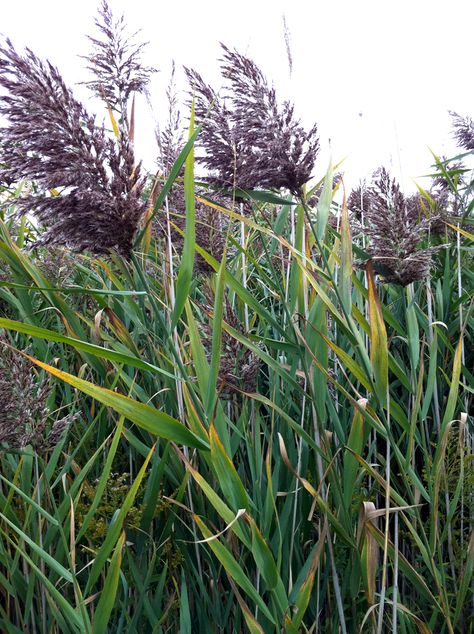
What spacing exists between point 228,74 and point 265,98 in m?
0.11

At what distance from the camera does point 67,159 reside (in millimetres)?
1086

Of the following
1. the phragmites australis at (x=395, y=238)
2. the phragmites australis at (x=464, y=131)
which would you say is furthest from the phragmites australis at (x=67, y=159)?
the phragmites australis at (x=464, y=131)

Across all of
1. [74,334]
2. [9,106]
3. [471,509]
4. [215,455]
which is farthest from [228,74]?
[471,509]

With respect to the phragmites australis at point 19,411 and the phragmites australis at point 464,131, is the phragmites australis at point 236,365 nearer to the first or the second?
the phragmites australis at point 19,411

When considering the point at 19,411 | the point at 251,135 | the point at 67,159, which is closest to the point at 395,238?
the point at 251,135

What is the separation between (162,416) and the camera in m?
0.99

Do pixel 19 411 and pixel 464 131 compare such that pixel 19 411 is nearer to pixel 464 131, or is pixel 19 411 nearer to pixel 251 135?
pixel 251 135

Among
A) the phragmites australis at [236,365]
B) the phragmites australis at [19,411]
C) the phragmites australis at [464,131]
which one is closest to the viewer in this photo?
the phragmites australis at [19,411]

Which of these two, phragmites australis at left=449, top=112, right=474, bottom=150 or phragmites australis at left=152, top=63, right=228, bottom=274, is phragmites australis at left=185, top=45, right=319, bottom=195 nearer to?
phragmites australis at left=152, top=63, right=228, bottom=274

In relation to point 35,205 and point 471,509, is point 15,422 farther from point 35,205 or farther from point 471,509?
point 471,509

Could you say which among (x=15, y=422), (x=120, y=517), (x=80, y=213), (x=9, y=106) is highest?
(x=9, y=106)

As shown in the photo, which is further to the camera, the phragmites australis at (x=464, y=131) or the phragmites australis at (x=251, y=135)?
the phragmites australis at (x=464, y=131)

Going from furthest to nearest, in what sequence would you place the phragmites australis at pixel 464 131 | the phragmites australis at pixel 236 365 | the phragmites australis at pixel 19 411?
1. the phragmites australis at pixel 464 131
2. the phragmites australis at pixel 236 365
3. the phragmites australis at pixel 19 411

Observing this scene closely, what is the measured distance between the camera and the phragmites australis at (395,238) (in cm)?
135
